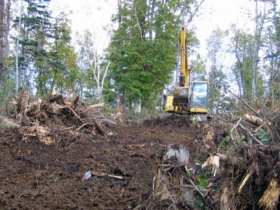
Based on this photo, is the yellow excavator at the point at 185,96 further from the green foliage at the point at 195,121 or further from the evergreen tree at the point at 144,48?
the evergreen tree at the point at 144,48

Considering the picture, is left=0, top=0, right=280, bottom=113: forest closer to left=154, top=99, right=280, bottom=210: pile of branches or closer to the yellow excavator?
the yellow excavator

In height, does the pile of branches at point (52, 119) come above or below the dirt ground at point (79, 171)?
above

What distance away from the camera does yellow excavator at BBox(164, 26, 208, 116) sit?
14289mm

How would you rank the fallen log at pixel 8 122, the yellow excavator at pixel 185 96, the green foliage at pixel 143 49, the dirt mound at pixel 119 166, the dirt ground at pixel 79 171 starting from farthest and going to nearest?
the green foliage at pixel 143 49
the yellow excavator at pixel 185 96
the fallen log at pixel 8 122
the dirt ground at pixel 79 171
the dirt mound at pixel 119 166

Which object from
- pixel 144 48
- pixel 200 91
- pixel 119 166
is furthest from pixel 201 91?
pixel 144 48

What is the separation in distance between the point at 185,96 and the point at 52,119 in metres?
6.64

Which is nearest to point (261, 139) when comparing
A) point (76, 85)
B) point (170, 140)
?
point (170, 140)

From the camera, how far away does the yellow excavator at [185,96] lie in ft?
46.9

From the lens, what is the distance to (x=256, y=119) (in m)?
3.71

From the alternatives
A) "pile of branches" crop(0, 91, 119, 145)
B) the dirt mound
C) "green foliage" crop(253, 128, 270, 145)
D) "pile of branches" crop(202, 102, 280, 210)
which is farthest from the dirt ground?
"green foliage" crop(253, 128, 270, 145)

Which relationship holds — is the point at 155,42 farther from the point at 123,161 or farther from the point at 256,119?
the point at 256,119

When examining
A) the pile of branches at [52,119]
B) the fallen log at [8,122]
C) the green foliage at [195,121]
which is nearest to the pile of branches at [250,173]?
the pile of branches at [52,119]

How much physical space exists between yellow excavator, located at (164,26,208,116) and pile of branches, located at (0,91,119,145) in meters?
5.06

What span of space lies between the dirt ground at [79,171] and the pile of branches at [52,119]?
0.13 m
